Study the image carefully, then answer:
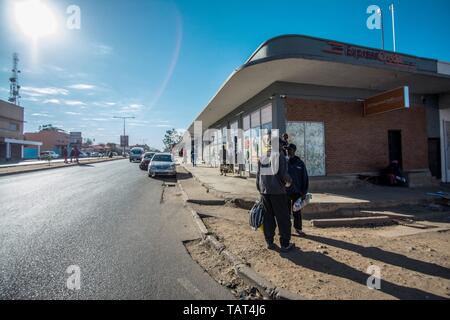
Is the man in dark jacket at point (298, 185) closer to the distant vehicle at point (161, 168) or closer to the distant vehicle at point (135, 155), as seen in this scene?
the distant vehicle at point (161, 168)

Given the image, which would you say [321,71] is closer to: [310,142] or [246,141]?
[310,142]

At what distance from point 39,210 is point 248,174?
390 inches

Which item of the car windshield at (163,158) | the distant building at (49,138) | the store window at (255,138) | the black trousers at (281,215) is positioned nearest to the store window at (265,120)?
the store window at (255,138)

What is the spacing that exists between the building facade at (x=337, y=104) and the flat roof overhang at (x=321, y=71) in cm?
3

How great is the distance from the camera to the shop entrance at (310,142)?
11.3 metres

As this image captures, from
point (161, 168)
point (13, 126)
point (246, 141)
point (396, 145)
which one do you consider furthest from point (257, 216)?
point (13, 126)

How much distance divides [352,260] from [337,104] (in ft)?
31.8

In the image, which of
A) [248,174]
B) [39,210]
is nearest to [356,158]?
[248,174]

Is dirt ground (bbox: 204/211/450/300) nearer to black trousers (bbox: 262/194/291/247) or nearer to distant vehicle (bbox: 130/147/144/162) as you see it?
black trousers (bbox: 262/194/291/247)

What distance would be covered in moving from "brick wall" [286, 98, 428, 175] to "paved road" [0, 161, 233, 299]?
7708mm

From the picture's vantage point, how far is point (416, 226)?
243 inches

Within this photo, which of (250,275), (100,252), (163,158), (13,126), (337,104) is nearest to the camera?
(250,275)

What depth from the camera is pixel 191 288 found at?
10.2 ft
